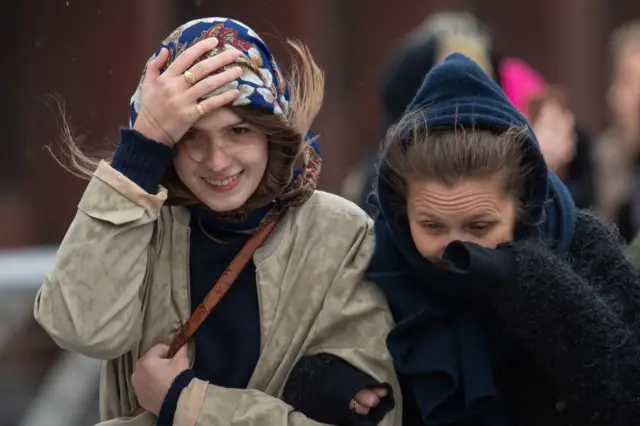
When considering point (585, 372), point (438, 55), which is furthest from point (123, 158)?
point (438, 55)

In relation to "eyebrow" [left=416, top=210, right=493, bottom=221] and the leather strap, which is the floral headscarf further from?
"eyebrow" [left=416, top=210, right=493, bottom=221]

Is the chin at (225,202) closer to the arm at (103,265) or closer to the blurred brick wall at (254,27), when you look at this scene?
the arm at (103,265)

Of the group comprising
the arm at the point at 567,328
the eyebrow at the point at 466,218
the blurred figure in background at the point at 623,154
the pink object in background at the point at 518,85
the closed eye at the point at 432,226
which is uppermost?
the eyebrow at the point at 466,218

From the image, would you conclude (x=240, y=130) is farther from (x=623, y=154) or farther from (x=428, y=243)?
(x=623, y=154)

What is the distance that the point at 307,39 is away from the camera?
1159 centimetres

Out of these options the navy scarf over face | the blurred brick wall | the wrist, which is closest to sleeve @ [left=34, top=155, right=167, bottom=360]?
the wrist

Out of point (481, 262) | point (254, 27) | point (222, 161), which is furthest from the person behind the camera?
point (254, 27)

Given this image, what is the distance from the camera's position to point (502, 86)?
5160mm

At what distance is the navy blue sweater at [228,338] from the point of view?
314 cm

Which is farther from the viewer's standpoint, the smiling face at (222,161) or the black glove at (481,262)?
the smiling face at (222,161)

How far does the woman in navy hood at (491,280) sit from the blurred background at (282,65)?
1622 mm

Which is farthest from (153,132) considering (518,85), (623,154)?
(623,154)

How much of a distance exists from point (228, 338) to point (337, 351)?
255 mm

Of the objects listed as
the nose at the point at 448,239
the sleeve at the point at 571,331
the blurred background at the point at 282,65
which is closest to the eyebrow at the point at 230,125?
the nose at the point at 448,239
